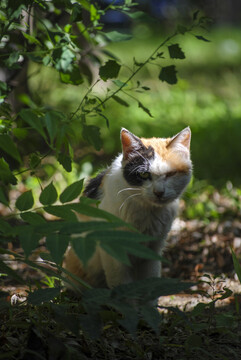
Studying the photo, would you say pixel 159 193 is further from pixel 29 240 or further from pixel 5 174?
pixel 29 240

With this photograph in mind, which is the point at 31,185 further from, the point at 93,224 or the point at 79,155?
the point at 93,224

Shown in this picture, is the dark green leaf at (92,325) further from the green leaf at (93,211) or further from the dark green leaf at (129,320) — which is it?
the green leaf at (93,211)

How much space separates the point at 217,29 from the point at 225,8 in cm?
162

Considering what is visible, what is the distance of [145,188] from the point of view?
2299 mm

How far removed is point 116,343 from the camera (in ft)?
5.94

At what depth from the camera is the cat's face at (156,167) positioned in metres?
2.29

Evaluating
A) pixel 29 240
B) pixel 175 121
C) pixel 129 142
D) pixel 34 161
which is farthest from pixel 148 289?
pixel 175 121

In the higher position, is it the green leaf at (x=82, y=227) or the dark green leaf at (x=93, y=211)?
the green leaf at (x=82, y=227)

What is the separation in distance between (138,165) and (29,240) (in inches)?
46.7

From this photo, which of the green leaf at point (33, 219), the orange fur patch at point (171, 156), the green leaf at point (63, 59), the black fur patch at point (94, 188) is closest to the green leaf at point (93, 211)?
the green leaf at point (33, 219)

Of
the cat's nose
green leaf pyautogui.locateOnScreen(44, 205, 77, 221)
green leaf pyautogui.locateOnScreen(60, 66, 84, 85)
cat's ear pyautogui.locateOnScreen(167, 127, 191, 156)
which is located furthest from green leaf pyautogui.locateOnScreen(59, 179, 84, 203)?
cat's ear pyautogui.locateOnScreen(167, 127, 191, 156)

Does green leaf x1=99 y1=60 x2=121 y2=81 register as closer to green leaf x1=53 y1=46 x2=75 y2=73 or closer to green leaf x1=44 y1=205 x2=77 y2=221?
green leaf x1=53 y1=46 x2=75 y2=73

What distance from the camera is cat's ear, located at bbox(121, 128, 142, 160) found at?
2334 millimetres

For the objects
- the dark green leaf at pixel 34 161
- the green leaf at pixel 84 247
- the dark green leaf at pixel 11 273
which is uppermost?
the green leaf at pixel 84 247
